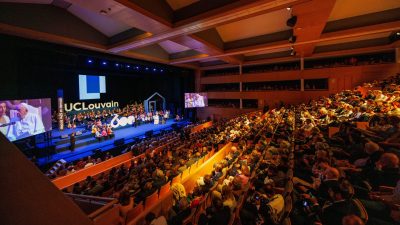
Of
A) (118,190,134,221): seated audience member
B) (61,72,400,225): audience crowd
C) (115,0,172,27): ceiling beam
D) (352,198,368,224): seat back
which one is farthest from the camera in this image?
(115,0,172,27): ceiling beam

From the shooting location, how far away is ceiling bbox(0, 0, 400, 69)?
5.52 meters

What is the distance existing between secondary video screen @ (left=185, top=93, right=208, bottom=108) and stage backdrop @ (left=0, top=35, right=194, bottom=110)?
1816 mm

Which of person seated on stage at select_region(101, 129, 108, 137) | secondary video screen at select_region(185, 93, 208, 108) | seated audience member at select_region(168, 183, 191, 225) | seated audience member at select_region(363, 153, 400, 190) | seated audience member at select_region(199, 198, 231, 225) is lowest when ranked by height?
seated audience member at select_region(168, 183, 191, 225)

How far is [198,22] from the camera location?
6.23m

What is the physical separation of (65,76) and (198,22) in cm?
1163

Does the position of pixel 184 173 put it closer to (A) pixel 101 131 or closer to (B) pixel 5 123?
(B) pixel 5 123

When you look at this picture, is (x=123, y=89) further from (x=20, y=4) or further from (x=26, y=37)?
(x=20, y=4)

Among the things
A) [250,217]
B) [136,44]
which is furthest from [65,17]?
[250,217]

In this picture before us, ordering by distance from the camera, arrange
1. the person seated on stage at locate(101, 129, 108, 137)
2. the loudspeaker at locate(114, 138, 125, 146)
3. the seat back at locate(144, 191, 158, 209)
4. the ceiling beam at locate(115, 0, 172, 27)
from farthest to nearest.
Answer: the person seated on stage at locate(101, 129, 108, 137), the loudspeaker at locate(114, 138, 125, 146), the ceiling beam at locate(115, 0, 172, 27), the seat back at locate(144, 191, 158, 209)

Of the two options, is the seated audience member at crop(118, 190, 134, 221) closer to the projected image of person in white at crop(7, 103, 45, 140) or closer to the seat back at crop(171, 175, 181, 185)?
the seat back at crop(171, 175, 181, 185)

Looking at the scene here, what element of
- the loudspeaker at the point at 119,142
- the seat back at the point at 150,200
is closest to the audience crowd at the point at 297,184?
the seat back at the point at 150,200

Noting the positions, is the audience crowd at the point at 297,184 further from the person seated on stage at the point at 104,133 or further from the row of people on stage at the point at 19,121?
the person seated on stage at the point at 104,133

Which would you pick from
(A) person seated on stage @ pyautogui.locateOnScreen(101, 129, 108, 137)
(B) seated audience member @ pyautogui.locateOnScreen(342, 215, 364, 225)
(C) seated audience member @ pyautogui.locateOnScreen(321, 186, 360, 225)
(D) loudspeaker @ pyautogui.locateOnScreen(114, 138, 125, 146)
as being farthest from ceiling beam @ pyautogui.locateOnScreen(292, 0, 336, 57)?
(A) person seated on stage @ pyautogui.locateOnScreen(101, 129, 108, 137)

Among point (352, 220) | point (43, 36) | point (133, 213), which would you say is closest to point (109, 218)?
point (133, 213)
